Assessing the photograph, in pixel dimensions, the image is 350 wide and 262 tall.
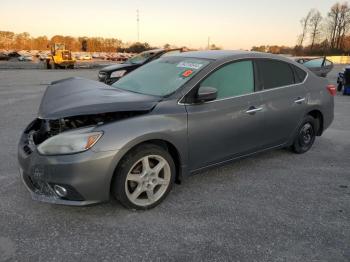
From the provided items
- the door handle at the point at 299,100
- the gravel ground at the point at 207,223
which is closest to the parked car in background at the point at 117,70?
the door handle at the point at 299,100

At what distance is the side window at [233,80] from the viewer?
143 inches

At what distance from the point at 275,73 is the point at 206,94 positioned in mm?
1460

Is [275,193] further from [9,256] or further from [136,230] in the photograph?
[9,256]

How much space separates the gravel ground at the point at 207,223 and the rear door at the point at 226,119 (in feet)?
1.44

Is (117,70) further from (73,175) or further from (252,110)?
(73,175)

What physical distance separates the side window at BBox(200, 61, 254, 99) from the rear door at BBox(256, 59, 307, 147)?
193mm

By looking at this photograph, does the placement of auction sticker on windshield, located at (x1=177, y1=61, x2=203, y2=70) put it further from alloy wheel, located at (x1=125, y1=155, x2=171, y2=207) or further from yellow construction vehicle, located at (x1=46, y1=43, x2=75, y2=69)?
yellow construction vehicle, located at (x1=46, y1=43, x2=75, y2=69)

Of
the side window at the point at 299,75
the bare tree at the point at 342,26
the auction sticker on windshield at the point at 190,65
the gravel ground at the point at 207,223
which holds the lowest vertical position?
the gravel ground at the point at 207,223

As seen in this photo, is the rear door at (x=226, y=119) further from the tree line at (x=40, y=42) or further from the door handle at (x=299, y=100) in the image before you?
the tree line at (x=40, y=42)

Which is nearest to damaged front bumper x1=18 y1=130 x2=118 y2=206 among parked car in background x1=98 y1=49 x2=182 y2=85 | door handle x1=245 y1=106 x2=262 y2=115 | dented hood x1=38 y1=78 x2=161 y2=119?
dented hood x1=38 y1=78 x2=161 y2=119

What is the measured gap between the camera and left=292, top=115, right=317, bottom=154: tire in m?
4.77

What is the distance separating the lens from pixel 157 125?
3.08 meters

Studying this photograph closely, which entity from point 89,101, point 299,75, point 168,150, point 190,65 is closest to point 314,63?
point 299,75

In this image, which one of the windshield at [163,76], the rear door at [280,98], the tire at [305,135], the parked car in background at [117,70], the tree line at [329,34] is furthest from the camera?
the tree line at [329,34]
